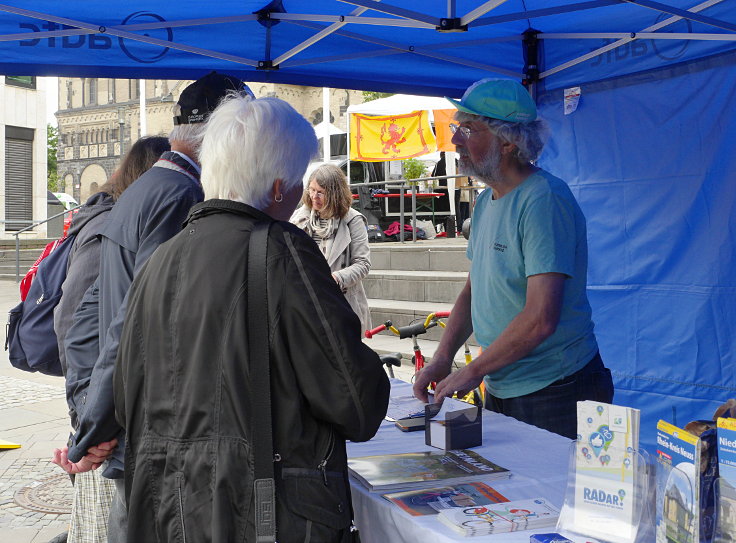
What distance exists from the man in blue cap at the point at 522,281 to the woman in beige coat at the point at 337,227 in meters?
2.44

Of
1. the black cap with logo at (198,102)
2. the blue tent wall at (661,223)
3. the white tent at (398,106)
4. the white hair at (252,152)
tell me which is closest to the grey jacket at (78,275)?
the black cap with logo at (198,102)

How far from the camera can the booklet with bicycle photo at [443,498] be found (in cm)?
170

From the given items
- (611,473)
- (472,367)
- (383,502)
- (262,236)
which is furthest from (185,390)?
(472,367)

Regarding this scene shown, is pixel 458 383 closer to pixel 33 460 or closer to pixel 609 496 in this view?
pixel 609 496

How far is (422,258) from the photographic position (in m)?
10.0

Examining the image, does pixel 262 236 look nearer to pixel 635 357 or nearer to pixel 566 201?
pixel 566 201

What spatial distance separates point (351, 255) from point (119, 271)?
3.22 metres

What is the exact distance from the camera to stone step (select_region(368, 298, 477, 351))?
26.7 ft

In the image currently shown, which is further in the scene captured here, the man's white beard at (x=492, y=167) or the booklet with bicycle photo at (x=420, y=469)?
the man's white beard at (x=492, y=167)

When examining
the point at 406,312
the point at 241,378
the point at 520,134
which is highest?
the point at 520,134

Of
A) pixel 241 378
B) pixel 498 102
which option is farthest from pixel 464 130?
pixel 241 378

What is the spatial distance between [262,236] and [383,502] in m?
0.68

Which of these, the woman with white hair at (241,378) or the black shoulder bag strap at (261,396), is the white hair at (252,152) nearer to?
the woman with white hair at (241,378)

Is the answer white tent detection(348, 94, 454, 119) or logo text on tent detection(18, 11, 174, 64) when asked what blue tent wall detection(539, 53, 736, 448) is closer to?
logo text on tent detection(18, 11, 174, 64)
